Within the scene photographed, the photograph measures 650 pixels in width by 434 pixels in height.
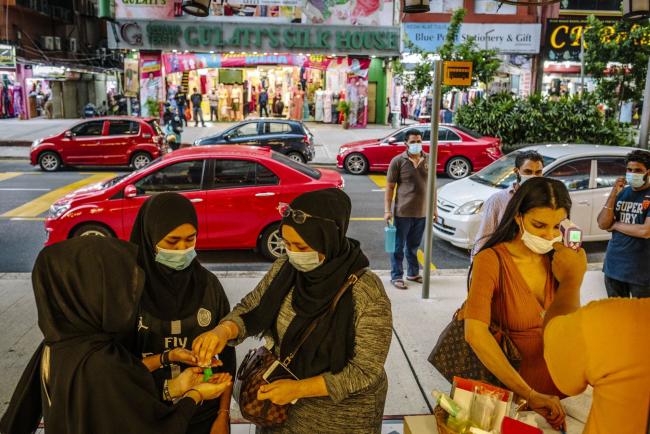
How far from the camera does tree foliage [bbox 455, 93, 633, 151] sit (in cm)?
1747

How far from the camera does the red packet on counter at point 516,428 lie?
82.5 inches

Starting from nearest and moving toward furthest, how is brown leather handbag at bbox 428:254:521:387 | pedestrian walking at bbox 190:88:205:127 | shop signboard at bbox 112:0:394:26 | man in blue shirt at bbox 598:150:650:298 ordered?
1. brown leather handbag at bbox 428:254:521:387
2. man in blue shirt at bbox 598:150:650:298
3. shop signboard at bbox 112:0:394:26
4. pedestrian walking at bbox 190:88:205:127

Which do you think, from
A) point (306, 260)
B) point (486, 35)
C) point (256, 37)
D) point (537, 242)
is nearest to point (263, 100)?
point (256, 37)

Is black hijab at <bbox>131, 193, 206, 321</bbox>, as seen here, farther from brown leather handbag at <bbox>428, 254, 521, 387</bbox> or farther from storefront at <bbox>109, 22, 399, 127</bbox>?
storefront at <bbox>109, 22, 399, 127</bbox>

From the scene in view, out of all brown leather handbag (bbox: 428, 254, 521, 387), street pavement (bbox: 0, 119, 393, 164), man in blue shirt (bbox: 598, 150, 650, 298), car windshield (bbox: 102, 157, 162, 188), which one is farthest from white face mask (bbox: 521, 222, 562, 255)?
street pavement (bbox: 0, 119, 393, 164)

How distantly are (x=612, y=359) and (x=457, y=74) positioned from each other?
478cm

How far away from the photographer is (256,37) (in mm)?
26469

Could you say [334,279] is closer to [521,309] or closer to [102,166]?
[521,309]

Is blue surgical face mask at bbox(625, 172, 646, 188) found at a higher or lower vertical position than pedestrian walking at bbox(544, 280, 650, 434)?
higher

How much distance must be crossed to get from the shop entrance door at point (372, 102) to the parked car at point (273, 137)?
1463cm

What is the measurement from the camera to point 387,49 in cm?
2709

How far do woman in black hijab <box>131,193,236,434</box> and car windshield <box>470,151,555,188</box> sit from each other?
6973mm

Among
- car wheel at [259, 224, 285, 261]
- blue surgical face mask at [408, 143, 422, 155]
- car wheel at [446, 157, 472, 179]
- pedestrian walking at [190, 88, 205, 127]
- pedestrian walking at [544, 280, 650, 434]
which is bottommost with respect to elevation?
car wheel at [259, 224, 285, 261]

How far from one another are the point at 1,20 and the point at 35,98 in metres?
4.82
